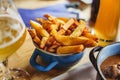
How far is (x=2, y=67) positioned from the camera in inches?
27.3

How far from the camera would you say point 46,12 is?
3.34 ft

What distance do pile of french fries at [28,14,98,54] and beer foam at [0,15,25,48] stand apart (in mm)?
38

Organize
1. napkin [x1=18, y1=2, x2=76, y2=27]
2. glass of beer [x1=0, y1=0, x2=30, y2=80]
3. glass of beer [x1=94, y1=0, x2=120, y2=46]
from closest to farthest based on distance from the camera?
1. glass of beer [x1=0, y1=0, x2=30, y2=80]
2. glass of beer [x1=94, y1=0, x2=120, y2=46]
3. napkin [x1=18, y1=2, x2=76, y2=27]

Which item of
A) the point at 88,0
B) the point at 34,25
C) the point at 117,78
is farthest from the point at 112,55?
the point at 88,0

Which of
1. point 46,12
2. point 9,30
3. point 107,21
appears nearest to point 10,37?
point 9,30

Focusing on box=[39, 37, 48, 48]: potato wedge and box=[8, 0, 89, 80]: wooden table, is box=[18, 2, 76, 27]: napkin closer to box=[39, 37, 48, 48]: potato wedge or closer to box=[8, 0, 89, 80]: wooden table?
box=[8, 0, 89, 80]: wooden table

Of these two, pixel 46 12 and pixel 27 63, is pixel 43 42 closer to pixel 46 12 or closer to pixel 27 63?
pixel 27 63

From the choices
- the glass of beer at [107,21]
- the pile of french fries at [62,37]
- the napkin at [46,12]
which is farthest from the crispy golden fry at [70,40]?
the napkin at [46,12]

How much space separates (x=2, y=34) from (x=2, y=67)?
0.12m

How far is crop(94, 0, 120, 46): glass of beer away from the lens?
79 centimetres

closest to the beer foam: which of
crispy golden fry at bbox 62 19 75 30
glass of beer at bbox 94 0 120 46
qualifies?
crispy golden fry at bbox 62 19 75 30

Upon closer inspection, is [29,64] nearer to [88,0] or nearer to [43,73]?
[43,73]

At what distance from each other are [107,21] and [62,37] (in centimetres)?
22

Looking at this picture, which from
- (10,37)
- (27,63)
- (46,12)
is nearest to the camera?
(10,37)
